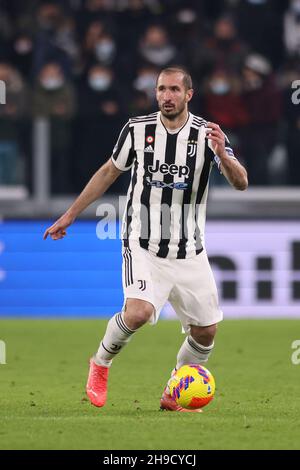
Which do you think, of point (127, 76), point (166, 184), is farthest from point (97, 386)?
point (127, 76)

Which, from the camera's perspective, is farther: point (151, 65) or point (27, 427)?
point (151, 65)

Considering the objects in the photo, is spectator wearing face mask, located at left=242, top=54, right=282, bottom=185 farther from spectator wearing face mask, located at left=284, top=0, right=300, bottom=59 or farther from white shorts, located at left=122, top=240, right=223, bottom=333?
white shorts, located at left=122, top=240, right=223, bottom=333

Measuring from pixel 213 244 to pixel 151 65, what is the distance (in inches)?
87.3

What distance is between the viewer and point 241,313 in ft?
46.8

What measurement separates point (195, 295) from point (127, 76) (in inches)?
291

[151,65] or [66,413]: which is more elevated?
[151,65]

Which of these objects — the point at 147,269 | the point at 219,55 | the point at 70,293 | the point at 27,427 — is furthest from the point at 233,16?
the point at 27,427

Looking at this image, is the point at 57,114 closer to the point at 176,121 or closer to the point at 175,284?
the point at 176,121

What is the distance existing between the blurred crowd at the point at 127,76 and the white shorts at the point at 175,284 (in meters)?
6.70

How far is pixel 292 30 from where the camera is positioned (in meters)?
15.4

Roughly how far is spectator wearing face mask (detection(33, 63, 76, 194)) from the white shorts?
22.5 feet

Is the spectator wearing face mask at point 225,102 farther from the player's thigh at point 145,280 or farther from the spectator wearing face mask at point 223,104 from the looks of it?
the player's thigh at point 145,280

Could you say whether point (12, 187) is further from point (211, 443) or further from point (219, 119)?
point (211, 443)

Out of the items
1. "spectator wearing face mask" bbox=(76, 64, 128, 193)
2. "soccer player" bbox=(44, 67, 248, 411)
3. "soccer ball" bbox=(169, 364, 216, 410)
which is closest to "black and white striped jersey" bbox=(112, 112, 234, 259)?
"soccer player" bbox=(44, 67, 248, 411)
